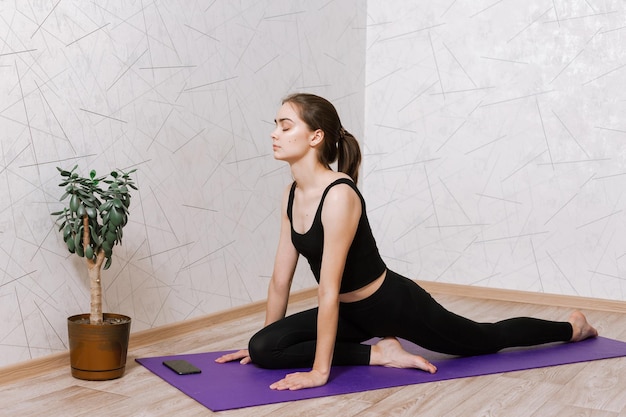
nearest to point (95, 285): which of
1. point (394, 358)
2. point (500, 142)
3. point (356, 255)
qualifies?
point (356, 255)

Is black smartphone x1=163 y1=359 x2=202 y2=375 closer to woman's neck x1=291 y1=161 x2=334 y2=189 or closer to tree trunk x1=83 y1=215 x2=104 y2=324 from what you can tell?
tree trunk x1=83 y1=215 x2=104 y2=324

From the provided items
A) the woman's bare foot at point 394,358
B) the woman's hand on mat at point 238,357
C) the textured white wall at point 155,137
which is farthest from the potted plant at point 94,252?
the woman's bare foot at point 394,358

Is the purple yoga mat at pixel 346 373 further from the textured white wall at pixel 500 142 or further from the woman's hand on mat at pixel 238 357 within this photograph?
the textured white wall at pixel 500 142

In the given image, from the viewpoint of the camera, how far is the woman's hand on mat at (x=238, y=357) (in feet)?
8.11

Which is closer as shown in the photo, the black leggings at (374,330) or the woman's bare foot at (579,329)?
the black leggings at (374,330)

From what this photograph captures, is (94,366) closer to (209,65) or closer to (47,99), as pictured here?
(47,99)

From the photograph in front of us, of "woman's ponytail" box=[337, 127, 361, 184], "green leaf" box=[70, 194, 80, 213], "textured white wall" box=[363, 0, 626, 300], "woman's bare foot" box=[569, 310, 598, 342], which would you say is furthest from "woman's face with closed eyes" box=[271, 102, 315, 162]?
"textured white wall" box=[363, 0, 626, 300]

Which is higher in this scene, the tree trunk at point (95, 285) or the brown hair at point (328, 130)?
the brown hair at point (328, 130)

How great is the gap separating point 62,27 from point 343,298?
118cm

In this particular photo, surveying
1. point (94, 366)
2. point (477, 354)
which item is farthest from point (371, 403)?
point (94, 366)

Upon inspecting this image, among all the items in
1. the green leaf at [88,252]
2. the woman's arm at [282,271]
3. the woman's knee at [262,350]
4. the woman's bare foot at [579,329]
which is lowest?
the woman's bare foot at [579,329]

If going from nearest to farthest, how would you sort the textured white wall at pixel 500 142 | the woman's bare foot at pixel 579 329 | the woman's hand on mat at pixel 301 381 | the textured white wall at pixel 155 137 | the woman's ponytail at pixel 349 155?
1. the woman's hand on mat at pixel 301 381
2. the textured white wall at pixel 155 137
3. the woman's ponytail at pixel 349 155
4. the woman's bare foot at pixel 579 329
5. the textured white wall at pixel 500 142

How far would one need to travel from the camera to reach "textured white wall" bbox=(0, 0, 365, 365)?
232cm

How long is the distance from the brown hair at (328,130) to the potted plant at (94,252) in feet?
1.81
